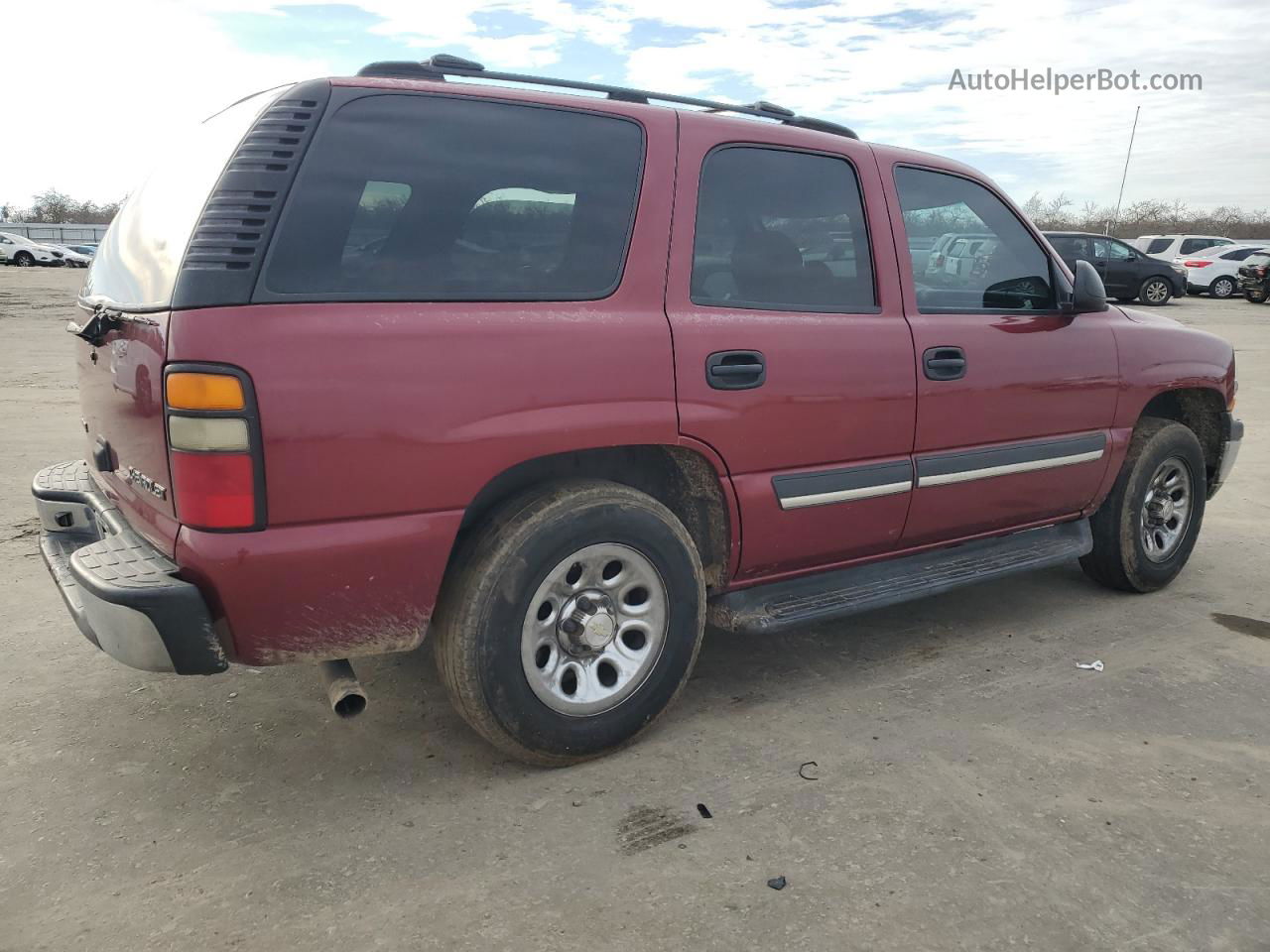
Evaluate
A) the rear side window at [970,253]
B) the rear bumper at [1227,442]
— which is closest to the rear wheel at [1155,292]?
the rear bumper at [1227,442]

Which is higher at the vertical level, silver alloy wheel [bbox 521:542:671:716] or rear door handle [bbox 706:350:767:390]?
rear door handle [bbox 706:350:767:390]

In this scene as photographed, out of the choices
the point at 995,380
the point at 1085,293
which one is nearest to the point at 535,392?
the point at 995,380

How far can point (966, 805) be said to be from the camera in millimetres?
2740

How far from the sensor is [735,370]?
3025 millimetres

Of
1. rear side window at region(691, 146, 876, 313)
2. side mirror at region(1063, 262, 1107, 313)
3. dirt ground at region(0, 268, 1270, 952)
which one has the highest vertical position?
rear side window at region(691, 146, 876, 313)

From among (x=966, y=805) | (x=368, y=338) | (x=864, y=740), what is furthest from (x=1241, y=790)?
(x=368, y=338)

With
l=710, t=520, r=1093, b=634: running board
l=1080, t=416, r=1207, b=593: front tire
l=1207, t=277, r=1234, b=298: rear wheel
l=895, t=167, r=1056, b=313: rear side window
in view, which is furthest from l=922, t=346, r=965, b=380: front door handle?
l=1207, t=277, r=1234, b=298: rear wheel

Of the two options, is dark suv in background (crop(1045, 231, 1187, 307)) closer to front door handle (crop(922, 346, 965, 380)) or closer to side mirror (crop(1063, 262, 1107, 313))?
side mirror (crop(1063, 262, 1107, 313))

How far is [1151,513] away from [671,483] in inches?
104

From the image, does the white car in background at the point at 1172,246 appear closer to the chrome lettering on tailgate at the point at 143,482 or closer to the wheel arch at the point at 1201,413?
the wheel arch at the point at 1201,413

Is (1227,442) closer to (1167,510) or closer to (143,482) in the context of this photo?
(1167,510)

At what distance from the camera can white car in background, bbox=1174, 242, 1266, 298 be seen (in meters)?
25.7

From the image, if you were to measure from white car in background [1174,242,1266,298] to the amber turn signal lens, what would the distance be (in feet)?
91.6

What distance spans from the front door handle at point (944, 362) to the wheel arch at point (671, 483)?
923 mm
